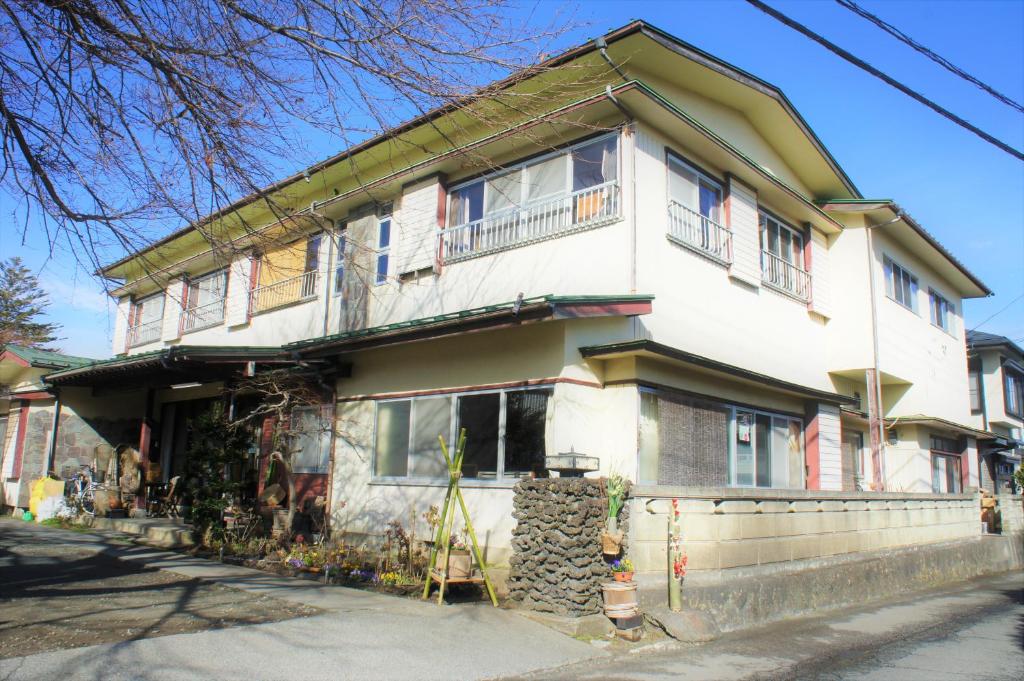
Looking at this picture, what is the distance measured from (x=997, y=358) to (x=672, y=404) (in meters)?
21.0

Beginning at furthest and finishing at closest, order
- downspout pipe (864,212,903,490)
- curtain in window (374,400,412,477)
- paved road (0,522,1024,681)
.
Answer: downspout pipe (864,212,903,490) → curtain in window (374,400,412,477) → paved road (0,522,1024,681)

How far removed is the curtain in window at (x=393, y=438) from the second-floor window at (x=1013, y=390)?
75.8 feet

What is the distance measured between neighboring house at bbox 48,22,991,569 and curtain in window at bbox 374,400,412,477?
0.05 metres

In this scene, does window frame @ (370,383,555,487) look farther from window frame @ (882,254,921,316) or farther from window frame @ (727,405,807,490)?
window frame @ (882,254,921,316)

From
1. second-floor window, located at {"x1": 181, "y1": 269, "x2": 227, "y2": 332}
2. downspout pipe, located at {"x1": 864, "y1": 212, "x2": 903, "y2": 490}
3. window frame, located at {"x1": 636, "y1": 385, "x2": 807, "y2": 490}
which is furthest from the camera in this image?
second-floor window, located at {"x1": 181, "y1": 269, "x2": 227, "y2": 332}

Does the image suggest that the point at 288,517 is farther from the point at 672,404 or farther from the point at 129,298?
the point at 129,298

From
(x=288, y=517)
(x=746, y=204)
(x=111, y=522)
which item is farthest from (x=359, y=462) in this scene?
(x=746, y=204)

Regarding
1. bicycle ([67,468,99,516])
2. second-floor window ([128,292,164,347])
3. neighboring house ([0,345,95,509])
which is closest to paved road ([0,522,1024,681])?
bicycle ([67,468,99,516])

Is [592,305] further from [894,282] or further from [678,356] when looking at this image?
[894,282]

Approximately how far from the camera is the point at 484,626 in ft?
25.9

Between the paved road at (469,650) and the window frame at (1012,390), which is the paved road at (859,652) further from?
the window frame at (1012,390)

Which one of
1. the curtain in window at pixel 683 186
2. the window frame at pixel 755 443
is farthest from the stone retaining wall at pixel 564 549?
the curtain in window at pixel 683 186

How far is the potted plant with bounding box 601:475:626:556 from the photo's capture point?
828cm

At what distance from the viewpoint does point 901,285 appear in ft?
58.9
